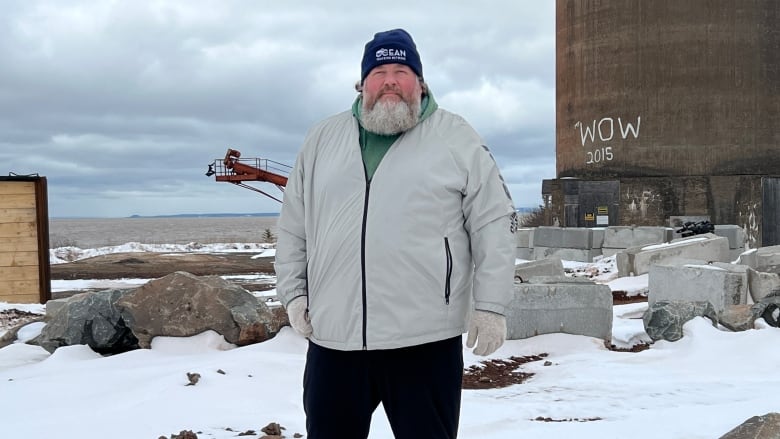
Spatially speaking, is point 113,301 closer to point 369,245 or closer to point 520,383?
point 520,383

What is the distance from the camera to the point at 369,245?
8.63ft

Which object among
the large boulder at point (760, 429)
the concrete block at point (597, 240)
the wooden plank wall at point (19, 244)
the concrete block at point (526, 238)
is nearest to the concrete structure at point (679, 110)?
the concrete block at point (526, 238)

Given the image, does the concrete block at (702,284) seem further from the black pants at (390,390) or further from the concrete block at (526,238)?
the concrete block at (526,238)

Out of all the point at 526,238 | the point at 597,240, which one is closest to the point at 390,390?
the point at 597,240

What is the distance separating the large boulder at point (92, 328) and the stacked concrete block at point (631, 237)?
41.4 ft

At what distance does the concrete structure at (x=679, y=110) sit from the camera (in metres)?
21.2

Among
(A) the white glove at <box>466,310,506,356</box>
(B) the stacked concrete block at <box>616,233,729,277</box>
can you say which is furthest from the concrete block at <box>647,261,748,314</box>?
(A) the white glove at <box>466,310,506,356</box>

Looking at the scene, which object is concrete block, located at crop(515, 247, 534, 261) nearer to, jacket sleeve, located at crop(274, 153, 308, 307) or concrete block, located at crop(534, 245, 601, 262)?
concrete block, located at crop(534, 245, 601, 262)

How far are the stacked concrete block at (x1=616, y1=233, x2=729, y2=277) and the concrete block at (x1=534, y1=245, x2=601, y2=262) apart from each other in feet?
12.2

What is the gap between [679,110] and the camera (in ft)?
70.9

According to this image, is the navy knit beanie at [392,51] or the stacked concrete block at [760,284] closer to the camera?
the navy knit beanie at [392,51]

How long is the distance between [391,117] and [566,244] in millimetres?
15329

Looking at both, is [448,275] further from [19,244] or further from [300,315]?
[19,244]

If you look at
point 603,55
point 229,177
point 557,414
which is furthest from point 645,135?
point 557,414
